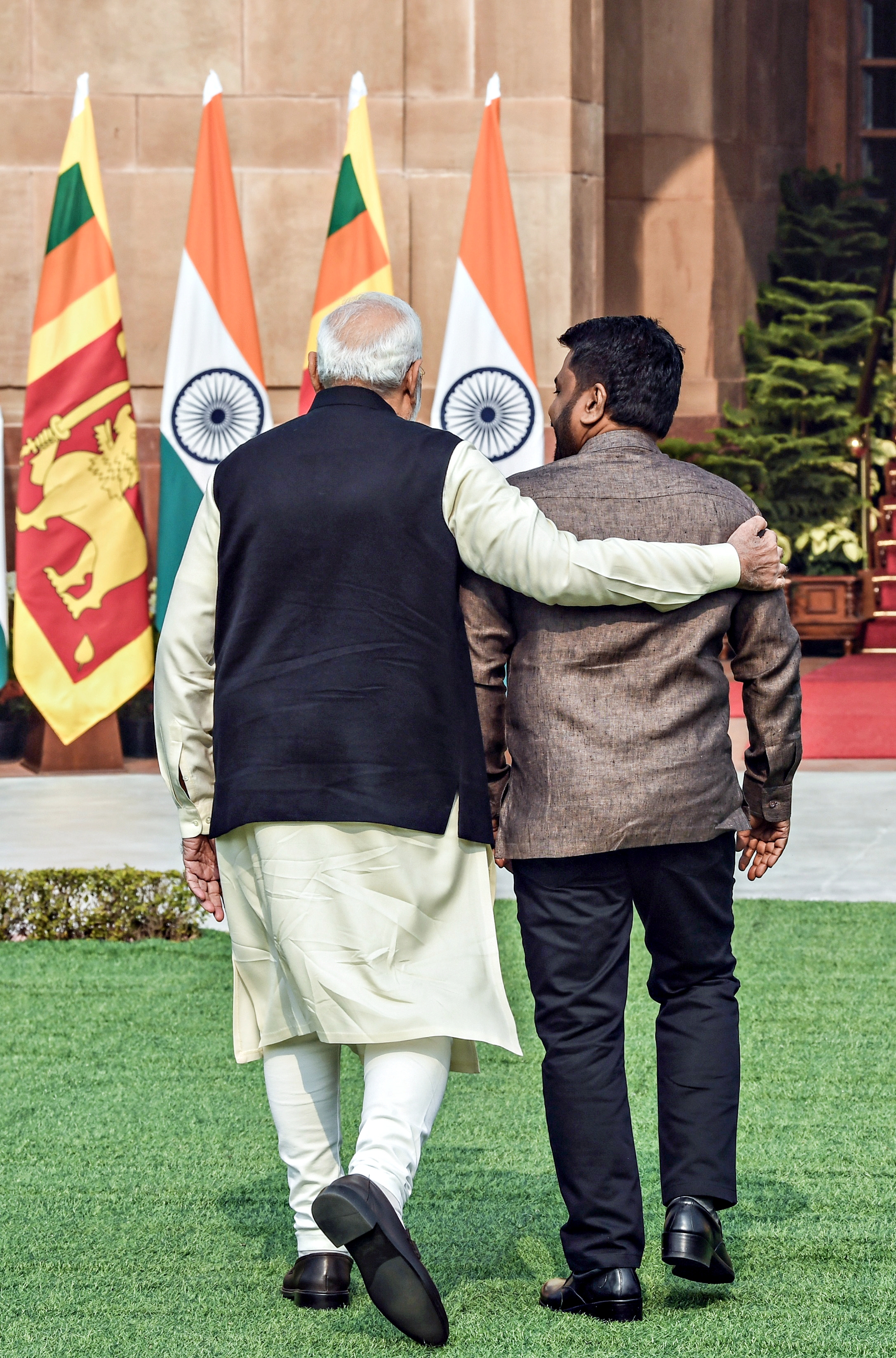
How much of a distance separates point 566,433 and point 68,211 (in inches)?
Answer: 333

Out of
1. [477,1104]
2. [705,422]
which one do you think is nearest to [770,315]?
[705,422]

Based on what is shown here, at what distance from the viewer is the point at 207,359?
1124 cm

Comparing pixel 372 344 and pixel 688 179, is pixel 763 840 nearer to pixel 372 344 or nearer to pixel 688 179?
pixel 372 344

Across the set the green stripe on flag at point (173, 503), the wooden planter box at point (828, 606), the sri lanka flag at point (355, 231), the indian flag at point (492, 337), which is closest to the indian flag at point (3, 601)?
the green stripe on flag at point (173, 503)

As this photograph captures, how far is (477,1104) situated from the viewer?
15.8 ft

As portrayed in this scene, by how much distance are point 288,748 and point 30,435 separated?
839 cm

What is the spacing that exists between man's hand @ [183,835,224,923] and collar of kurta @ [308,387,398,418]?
2.72ft

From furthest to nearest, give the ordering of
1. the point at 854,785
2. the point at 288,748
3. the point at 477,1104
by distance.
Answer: the point at 854,785 → the point at 477,1104 → the point at 288,748

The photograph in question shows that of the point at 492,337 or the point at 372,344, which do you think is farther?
the point at 492,337

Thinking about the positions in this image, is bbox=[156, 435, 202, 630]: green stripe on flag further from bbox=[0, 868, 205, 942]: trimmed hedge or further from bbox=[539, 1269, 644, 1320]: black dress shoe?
bbox=[539, 1269, 644, 1320]: black dress shoe

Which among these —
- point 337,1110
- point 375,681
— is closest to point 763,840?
point 375,681

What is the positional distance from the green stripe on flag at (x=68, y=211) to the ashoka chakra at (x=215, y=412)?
1143 millimetres

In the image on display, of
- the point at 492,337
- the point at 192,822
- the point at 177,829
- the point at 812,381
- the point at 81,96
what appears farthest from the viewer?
the point at 812,381

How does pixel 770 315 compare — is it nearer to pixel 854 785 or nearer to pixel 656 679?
pixel 854 785
